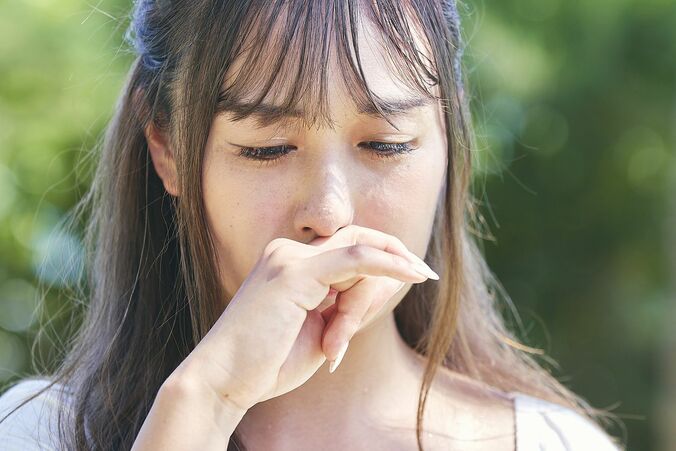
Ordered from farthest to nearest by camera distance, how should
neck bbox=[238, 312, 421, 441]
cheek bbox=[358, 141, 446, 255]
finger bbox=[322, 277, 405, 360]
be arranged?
neck bbox=[238, 312, 421, 441] → cheek bbox=[358, 141, 446, 255] → finger bbox=[322, 277, 405, 360]

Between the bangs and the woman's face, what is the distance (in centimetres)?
2

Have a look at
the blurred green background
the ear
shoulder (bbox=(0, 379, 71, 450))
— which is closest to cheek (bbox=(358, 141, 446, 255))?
the ear

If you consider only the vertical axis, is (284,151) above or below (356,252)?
above

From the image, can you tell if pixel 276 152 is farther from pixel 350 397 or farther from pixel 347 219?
pixel 350 397

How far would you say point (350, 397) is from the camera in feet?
7.66

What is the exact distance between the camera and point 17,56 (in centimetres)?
390

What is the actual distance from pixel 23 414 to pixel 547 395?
1.30 m

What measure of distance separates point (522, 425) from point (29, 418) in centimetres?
114

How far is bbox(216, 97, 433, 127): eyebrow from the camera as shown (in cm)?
196

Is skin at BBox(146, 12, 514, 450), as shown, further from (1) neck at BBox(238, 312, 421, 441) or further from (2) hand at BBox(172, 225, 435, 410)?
(2) hand at BBox(172, 225, 435, 410)

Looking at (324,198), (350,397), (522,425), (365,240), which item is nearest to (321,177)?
(324,198)

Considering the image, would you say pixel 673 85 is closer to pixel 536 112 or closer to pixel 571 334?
pixel 536 112

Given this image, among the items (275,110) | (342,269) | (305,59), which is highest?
(305,59)

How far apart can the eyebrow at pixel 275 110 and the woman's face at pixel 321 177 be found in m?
0.01
